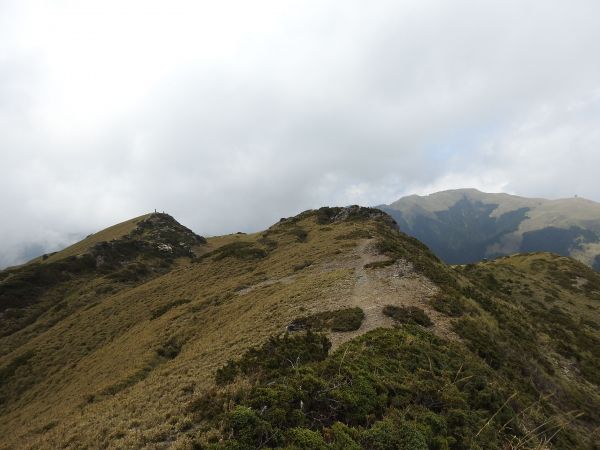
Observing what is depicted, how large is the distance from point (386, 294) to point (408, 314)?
4515 mm

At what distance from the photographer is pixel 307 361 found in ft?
54.9

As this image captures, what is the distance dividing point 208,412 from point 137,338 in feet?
91.2

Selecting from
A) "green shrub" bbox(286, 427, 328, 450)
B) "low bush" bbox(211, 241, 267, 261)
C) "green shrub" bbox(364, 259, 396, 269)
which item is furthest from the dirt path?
"low bush" bbox(211, 241, 267, 261)

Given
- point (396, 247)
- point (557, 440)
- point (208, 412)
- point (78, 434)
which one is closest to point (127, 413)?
point (78, 434)

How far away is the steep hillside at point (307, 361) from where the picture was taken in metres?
11.6

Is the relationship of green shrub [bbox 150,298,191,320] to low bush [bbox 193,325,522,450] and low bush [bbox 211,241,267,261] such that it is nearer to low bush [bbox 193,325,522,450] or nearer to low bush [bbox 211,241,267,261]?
low bush [bbox 211,241,267,261]

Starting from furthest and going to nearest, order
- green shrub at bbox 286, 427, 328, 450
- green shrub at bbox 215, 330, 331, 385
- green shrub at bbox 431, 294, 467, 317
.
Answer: green shrub at bbox 431, 294, 467, 317 < green shrub at bbox 215, 330, 331, 385 < green shrub at bbox 286, 427, 328, 450

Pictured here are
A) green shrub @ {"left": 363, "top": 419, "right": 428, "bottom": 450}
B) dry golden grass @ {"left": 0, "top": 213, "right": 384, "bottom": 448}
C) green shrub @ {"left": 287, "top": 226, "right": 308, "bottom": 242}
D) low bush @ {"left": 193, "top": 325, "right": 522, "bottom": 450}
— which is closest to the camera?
green shrub @ {"left": 363, "top": 419, "right": 428, "bottom": 450}

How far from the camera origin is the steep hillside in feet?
37.9

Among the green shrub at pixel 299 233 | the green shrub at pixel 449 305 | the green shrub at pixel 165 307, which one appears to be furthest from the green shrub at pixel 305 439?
the green shrub at pixel 299 233

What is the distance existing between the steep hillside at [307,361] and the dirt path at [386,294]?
18 centimetres

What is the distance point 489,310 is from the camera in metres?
31.9

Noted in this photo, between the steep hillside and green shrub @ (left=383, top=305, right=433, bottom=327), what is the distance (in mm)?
129

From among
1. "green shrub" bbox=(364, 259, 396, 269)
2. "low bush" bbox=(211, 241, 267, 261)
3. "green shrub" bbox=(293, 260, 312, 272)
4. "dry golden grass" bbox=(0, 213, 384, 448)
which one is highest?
"low bush" bbox=(211, 241, 267, 261)
